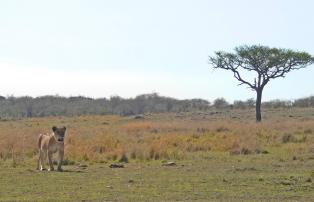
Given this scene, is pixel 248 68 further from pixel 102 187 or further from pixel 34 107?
pixel 34 107

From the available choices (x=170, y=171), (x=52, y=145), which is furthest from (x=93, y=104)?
(x=170, y=171)

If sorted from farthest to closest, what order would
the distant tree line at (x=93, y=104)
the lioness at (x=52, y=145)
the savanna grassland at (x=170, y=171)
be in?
the distant tree line at (x=93, y=104)
the lioness at (x=52, y=145)
the savanna grassland at (x=170, y=171)

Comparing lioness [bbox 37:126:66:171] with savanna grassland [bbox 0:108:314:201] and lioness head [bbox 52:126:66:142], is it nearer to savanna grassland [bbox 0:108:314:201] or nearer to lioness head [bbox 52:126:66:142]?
lioness head [bbox 52:126:66:142]

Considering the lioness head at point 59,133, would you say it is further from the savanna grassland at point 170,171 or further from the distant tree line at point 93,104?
the distant tree line at point 93,104

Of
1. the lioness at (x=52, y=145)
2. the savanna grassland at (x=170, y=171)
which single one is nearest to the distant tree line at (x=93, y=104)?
the savanna grassland at (x=170, y=171)

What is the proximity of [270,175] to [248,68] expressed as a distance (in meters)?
42.5

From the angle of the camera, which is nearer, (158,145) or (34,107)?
(158,145)

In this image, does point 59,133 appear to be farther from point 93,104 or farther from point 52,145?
point 93,104

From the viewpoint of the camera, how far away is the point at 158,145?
25.9 m

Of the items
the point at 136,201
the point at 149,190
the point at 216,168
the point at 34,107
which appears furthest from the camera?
the point at 34,107

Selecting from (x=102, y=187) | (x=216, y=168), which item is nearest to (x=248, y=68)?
(x=216, y=168)

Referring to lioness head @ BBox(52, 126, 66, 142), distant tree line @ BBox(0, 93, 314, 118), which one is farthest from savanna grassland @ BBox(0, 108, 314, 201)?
distant tree line @ BBox(0, 93, 314, 118)

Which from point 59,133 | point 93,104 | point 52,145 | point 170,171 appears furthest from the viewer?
point 93,104

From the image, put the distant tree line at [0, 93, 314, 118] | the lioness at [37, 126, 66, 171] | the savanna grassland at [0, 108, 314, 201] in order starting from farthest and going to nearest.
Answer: the distant tree line at [0, 93, 314, 118], the lioness at [37, 126, 66, 171], the savanna grassland at [0, 108, 314, 201]
